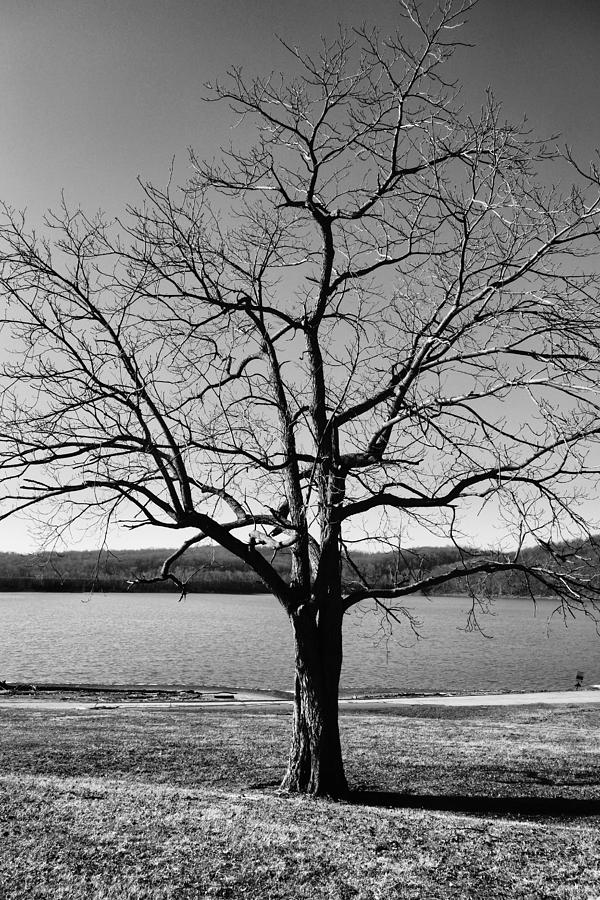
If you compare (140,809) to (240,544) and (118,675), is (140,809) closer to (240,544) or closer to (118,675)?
(240,544)

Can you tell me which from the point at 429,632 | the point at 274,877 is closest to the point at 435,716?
the point at 274,877

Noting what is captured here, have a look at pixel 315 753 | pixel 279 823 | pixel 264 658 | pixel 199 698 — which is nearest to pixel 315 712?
pixel 315 753

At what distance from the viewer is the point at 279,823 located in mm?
6523

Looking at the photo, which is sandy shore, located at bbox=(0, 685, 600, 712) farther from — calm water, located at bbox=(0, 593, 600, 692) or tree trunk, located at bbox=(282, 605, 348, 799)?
tree trunk, located at bbox=(282, 605, 348, 799)

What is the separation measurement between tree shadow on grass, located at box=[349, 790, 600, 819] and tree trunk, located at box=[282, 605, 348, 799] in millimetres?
435

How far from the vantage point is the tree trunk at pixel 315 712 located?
8.20 meters

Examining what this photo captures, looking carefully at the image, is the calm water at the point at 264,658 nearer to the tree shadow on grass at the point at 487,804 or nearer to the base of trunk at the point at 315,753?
the tree shadow on grass at the point at 487,804

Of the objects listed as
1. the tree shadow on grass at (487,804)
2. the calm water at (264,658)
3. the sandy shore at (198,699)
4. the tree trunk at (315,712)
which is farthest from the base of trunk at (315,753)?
the calm water at (264,658)

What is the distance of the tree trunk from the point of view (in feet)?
26.9

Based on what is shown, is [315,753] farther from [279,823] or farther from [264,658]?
[264,658]

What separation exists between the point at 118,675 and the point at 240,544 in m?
30.7

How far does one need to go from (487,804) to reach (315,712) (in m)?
2.37

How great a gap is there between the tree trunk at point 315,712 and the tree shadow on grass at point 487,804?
43 cm

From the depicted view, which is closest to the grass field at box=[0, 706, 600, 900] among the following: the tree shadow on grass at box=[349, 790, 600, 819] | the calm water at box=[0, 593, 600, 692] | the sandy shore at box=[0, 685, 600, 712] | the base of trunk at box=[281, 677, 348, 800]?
the tree shadow on grass at box=[349, 790, 600, 819]
